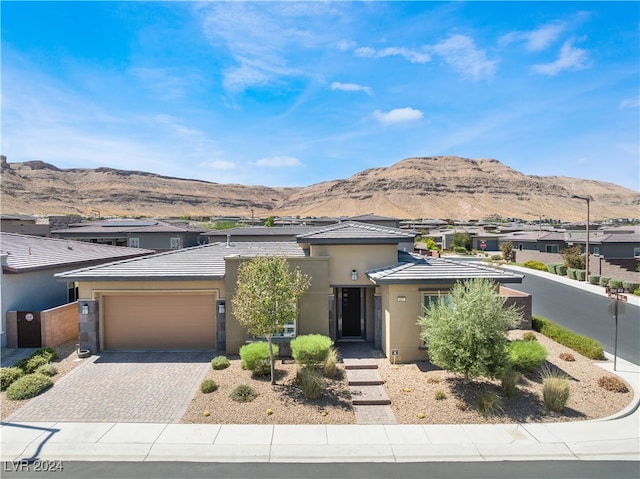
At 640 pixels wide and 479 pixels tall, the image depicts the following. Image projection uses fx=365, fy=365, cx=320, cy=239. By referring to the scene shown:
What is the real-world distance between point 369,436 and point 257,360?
448 centimetres

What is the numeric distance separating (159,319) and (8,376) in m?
4.73

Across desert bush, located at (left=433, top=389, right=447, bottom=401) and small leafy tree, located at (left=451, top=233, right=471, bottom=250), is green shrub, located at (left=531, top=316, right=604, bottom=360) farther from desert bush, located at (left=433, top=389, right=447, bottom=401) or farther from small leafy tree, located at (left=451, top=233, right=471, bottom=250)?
small leafy tree, located at (left=451, top=233, right=471, bottom=250)

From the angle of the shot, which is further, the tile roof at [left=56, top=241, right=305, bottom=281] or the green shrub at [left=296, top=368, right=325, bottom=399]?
the tile roof at [left=56, top=241, right=305, bottom=281]


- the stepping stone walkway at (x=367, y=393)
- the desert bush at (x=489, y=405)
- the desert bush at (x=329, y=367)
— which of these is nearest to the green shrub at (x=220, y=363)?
the desert bush at (x=329, y=367)

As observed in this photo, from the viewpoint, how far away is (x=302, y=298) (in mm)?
14344

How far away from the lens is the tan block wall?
48.0ft

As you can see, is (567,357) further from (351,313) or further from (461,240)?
(461,240)

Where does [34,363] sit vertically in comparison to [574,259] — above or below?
below

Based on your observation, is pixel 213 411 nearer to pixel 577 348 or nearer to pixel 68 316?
pixel 68 316

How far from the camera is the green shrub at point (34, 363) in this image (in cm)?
1232

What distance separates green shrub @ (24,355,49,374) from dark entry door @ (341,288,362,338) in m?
11.0

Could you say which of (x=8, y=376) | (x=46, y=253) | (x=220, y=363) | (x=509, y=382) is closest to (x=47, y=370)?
(x=8, y=376)

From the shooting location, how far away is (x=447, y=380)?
11.7 m

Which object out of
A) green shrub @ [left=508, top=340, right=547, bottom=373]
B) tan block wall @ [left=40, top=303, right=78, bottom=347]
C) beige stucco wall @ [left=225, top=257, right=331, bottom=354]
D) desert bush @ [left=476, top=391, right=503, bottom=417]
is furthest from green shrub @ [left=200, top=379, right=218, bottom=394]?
green shrub @ [left=508, top=340, right=547, bottom=373]
